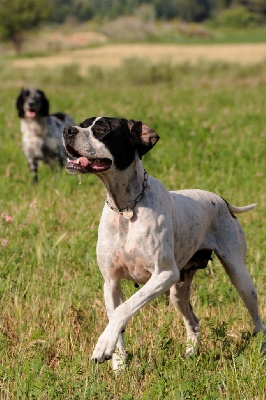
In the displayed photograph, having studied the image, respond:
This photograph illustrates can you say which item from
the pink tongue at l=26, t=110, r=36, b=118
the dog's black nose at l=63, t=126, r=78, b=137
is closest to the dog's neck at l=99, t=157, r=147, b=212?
the dog's black nose at l=63, t=126, r=78, b=137

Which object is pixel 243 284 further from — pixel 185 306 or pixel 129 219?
pixel 129 219

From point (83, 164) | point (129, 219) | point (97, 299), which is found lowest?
point (97, 299)

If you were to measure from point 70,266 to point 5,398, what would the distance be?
2.38m

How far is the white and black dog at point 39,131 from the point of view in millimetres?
11531

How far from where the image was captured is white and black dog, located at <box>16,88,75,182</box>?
11531 mm

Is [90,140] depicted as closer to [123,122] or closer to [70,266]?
[123,122]

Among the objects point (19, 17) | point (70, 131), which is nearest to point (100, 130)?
point (70, 131)

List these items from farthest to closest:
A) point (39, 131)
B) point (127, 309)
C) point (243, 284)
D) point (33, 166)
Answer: point (39, 131)
point (33, 166)
point (243, 284)
point (127, 309)

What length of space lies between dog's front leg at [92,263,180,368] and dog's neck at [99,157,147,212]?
433 millimetres

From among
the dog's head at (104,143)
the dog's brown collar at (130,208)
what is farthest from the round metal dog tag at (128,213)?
the dog's head at (104,143)

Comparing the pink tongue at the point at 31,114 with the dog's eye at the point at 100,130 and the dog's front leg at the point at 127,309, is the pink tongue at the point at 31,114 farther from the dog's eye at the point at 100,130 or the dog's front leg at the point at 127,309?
the dog's front leg at the point at 127,309

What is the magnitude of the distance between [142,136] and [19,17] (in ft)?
265

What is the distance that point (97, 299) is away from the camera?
5.45 metres

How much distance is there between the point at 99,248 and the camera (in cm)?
440
